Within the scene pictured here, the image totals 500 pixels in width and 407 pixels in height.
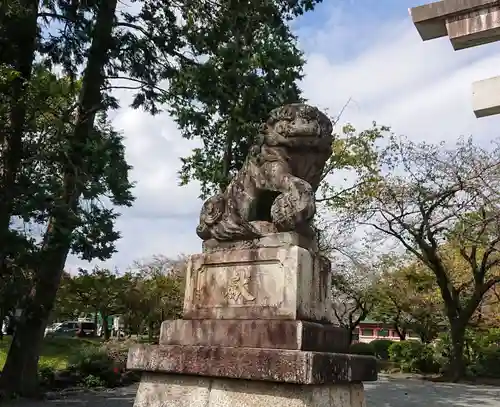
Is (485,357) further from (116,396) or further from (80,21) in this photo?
(80,21)

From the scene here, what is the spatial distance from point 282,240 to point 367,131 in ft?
47.0

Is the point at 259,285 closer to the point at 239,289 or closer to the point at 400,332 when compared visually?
the point at 239,289

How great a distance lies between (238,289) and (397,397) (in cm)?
1064

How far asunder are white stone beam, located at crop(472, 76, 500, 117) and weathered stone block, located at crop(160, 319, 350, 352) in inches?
103

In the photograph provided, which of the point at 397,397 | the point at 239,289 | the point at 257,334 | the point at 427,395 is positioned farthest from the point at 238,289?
the point at 427,395

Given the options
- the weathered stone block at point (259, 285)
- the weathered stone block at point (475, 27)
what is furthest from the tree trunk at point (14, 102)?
the weathered stone block at point (475, 27)

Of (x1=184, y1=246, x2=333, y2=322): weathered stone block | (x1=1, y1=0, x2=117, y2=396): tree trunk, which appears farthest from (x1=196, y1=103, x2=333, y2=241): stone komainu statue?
(x1=1, y1=0, x2=117, y2=396): tree trunk

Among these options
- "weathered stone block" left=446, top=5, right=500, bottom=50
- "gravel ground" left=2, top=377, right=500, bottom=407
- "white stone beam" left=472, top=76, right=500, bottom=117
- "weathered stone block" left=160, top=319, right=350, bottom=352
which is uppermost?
"weathered stone block" left=446, top=5, right=500, bottom=50

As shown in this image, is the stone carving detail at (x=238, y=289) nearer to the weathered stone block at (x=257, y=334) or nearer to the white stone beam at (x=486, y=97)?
the weathered stone block at (x=257, y=334)

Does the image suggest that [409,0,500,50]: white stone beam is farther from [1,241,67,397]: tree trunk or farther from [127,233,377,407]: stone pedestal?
[1,241,67,397]: tree trunk

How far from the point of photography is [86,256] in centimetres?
994

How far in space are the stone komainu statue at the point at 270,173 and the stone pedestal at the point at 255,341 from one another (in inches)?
6.6

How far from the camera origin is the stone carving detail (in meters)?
4.16

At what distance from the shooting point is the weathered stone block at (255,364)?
11.4ft
